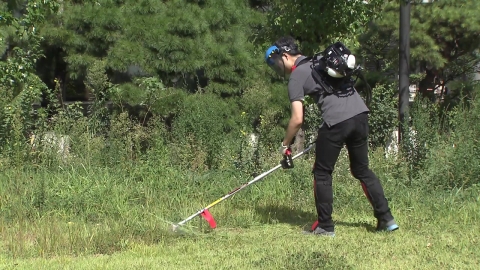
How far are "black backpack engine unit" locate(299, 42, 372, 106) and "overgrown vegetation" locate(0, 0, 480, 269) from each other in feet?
4.53

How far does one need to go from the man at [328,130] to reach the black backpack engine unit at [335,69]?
2cm

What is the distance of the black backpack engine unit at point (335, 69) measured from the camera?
191 inches

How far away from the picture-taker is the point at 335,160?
16.6 feet

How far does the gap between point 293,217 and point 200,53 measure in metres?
4.23

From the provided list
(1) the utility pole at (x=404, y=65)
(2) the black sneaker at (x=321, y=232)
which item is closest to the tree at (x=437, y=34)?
(1) the utility pole at (x=404, y=65)

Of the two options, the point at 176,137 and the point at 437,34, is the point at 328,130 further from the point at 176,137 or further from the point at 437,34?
the point at 437,34

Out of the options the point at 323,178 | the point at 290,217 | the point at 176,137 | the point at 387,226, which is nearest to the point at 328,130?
the point at 323,178

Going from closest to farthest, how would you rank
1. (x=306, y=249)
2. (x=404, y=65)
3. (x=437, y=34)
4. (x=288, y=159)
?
(x=306, y=249) < (x=288, y=159) < (x=404, y=65) < (x=437, y=34)

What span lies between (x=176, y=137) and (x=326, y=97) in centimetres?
271

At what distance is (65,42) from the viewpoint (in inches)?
381

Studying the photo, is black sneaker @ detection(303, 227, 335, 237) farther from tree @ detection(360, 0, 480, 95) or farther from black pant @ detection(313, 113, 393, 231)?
tree @ detection(360, 0, 480, 95)

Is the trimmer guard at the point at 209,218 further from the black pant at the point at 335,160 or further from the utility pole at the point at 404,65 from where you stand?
the utility pole at the point at 404,65

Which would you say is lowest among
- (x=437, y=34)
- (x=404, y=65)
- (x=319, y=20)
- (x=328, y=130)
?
(x=328, y=130)

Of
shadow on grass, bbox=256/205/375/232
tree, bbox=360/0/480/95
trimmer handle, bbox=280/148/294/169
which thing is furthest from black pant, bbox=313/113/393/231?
tree, bbox=360/0/480/95
